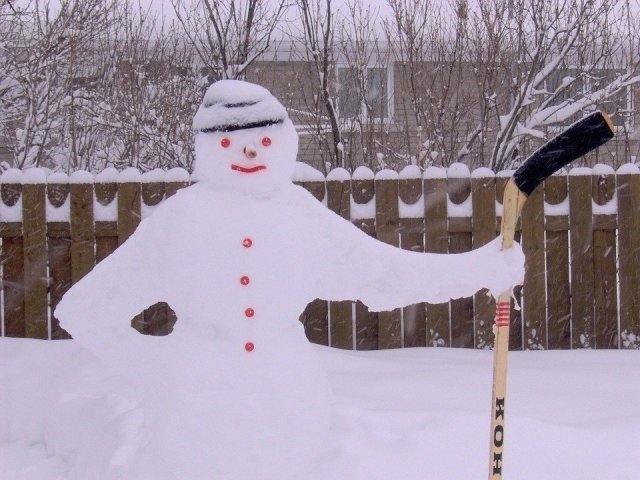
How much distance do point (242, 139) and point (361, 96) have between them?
5.19 m

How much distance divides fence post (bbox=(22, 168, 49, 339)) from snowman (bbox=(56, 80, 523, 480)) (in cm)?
250

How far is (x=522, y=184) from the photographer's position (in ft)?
7.51

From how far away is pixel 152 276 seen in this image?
2545 millimetres

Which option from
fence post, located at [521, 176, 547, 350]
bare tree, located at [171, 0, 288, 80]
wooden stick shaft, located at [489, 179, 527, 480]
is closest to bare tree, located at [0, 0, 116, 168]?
bare tree, located at [171, 0, 288, 80]

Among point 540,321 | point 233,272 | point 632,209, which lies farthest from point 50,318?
point 632,209

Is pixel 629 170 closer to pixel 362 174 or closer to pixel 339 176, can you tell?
pixel 362 174

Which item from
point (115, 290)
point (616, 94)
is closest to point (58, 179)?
point (115, 290)

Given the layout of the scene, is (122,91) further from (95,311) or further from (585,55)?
(95,311)

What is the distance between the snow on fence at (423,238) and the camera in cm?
482

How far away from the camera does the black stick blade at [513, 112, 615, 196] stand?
2148 millimetres

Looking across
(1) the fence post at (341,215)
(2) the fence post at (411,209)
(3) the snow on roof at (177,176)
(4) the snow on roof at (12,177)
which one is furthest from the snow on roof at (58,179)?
(2) the fence post at (411,209)

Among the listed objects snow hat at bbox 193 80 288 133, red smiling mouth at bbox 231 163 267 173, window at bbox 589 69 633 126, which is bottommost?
red smiling mouth at bbox 231 163 267 173

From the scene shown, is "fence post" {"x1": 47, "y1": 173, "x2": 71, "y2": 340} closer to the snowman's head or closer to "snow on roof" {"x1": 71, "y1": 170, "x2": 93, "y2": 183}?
"snow on roof" {"x1": 71, "y1": 170, "x2": 93, "y2": 183}

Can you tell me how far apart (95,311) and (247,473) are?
2.52 feet
